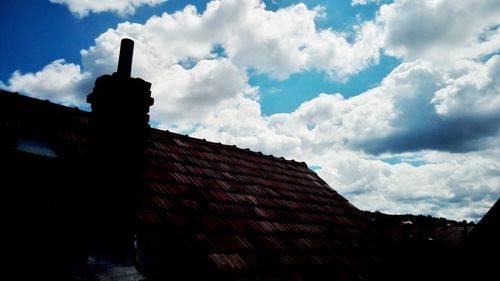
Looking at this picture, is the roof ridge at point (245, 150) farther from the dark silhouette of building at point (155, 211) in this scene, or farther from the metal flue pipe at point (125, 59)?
the metal flue pipe at point (125, 59)

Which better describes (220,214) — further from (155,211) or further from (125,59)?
(125,59)

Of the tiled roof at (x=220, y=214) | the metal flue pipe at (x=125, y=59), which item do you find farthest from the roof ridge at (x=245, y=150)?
the metal flue pipe at (x=125, y=59)

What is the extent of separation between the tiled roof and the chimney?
0.44 meters

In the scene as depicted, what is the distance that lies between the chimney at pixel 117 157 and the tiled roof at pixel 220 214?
44 centimetres

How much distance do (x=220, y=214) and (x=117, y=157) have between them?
89.1 inches

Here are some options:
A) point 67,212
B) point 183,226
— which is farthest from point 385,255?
point 67,212

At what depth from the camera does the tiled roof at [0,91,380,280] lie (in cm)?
445

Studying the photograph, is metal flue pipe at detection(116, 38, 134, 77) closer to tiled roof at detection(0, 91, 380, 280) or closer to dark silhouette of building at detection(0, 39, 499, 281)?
dark silhouette of building at detection(0, 39, 499, 281)

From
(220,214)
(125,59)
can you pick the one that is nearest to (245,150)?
(220,214)

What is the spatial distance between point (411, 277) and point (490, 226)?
2.21 metres

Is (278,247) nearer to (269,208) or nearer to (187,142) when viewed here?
(269,208)

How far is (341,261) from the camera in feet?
20.5

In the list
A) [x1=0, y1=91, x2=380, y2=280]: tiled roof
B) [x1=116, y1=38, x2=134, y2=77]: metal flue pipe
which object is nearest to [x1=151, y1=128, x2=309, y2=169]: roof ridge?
[x1=0, y1=91, x2=380, y2=280]: tiled roof

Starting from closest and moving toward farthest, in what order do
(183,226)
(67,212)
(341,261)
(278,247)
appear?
(67,212), (183,226), (278,247), (341,261)
